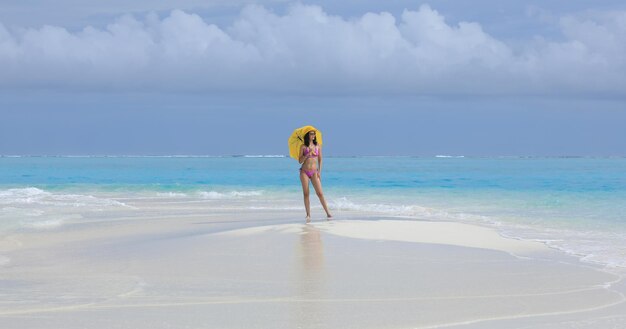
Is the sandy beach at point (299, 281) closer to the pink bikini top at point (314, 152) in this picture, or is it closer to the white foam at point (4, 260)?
the white foam at point (4, 260)

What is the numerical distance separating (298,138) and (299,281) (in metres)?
7.98

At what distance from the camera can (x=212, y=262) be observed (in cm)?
853

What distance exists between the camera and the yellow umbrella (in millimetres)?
14688

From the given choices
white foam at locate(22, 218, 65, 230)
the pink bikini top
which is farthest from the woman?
white foam at locate(22, 218, 65, 230)

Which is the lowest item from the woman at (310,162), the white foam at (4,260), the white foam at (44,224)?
the white foam at (4,260)

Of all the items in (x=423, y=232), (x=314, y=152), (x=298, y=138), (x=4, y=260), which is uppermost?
(x=298, y=138)

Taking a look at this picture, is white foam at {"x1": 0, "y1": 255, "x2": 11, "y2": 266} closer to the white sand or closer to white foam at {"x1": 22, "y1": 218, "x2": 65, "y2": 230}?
the white sand

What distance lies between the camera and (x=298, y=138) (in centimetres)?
1497

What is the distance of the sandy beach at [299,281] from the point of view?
5613 millimetres

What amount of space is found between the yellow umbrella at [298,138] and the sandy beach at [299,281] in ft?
10.0

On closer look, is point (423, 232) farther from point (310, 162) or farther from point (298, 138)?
point (298, 138)

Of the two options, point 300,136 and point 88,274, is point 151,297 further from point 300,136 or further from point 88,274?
point 300,136

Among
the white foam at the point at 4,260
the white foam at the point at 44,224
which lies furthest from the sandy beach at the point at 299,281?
the white foam at the point at 44,224

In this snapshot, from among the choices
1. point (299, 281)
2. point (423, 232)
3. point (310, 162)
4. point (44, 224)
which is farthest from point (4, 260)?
point (310, 162)
